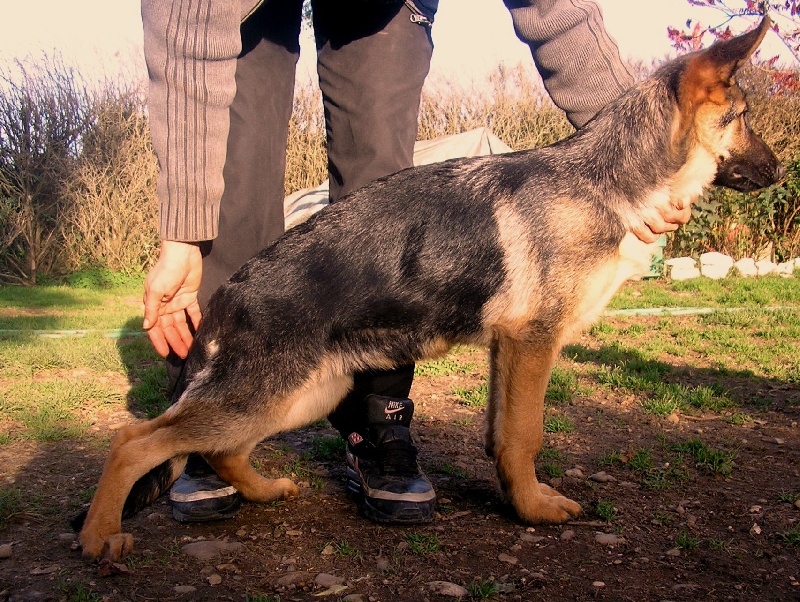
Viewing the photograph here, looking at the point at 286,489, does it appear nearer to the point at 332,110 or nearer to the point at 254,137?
the point at 254,137

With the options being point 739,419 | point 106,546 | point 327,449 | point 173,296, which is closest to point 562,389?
point 739,419

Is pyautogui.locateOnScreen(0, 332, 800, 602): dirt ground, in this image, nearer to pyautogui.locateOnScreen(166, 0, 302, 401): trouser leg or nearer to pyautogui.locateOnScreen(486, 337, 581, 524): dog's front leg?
pyautogui.locateOnScreen(486, 337, 581, 524): dog's front leg

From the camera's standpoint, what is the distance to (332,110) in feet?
12.1

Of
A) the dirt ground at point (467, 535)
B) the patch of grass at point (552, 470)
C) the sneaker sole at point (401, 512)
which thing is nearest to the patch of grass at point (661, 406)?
the dirt ground at point (467, 535)

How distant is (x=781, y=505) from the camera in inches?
129

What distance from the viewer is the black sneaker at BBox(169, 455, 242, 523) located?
10.5 feet

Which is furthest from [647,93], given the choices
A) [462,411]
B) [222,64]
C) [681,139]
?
[462,411]

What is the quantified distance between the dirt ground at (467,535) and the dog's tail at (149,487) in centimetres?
13

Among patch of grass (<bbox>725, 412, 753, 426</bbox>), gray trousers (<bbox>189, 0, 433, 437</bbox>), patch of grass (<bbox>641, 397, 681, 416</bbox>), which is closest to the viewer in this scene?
gray trousers (<bbox>189, 0, 433, 437</bbox>)

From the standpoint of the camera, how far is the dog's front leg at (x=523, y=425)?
10.2 feet

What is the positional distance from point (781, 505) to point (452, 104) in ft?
37.2

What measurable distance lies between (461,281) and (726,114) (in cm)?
143

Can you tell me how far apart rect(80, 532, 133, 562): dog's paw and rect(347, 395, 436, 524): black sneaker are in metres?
1.03

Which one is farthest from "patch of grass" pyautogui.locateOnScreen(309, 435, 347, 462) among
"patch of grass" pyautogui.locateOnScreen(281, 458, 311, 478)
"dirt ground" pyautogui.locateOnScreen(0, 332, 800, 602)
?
"patch of grass" pyautogui.locateOnScreen(281, 458, 311, 478)
